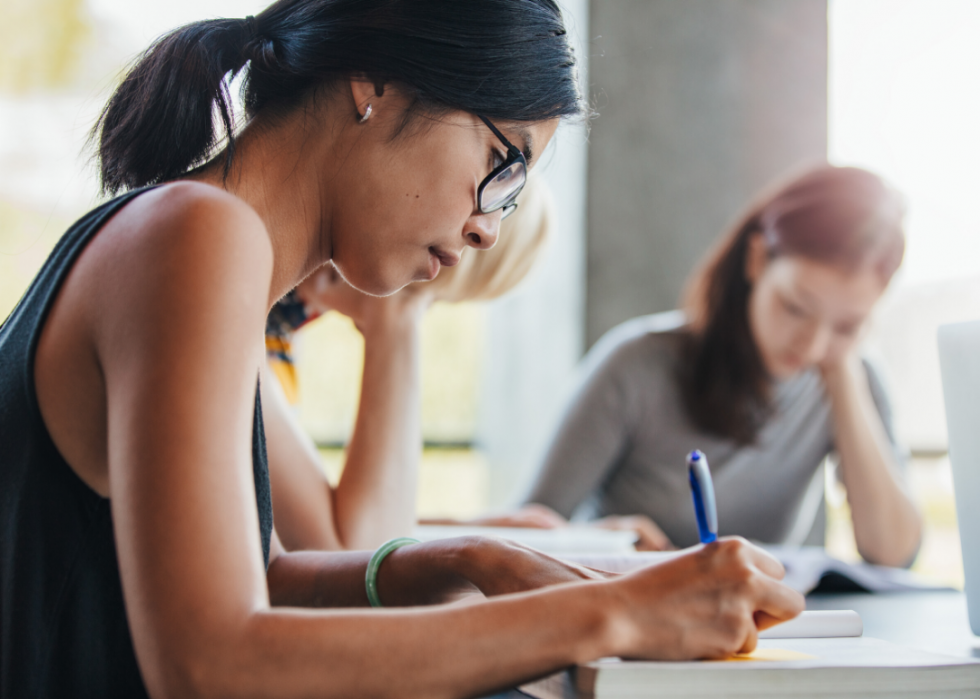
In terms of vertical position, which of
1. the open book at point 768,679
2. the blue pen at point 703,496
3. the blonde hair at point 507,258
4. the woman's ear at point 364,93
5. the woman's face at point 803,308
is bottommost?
the open book at point 768,679

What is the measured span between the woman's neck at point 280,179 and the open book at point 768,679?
1.53ft

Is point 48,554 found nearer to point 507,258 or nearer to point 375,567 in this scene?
point 375,567

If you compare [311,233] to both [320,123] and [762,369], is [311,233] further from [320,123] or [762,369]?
[762,369]

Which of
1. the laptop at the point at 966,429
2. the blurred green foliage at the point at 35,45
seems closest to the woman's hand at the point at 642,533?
the laptop at the point at 966,429

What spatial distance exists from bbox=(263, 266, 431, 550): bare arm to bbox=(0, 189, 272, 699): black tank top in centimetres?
42

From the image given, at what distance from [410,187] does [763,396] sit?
4.36ft

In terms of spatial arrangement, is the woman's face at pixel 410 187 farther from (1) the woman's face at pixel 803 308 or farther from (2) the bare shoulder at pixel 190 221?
(1) the woman's face at pixel 803 308

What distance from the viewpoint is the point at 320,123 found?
721 mm

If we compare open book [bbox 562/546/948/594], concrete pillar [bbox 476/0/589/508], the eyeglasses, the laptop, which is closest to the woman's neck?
the eyeglasses

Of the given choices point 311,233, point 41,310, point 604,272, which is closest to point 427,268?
point 311,233

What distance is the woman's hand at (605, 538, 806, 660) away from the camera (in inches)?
19.0

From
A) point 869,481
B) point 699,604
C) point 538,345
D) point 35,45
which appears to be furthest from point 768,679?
point 35,45

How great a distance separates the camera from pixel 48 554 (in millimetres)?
550

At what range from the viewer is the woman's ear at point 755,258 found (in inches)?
72.3
